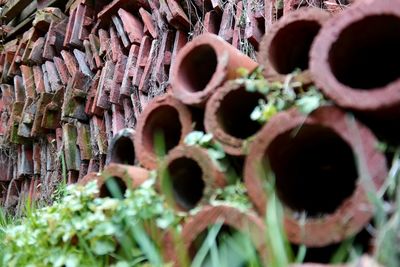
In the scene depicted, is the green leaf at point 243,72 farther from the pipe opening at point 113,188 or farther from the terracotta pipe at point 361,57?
the pipe opening at point 113,188

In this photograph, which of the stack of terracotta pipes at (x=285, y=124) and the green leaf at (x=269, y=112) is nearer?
the stack of terracotta pipes at (x=285, y=124)

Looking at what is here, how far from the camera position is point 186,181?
144cm

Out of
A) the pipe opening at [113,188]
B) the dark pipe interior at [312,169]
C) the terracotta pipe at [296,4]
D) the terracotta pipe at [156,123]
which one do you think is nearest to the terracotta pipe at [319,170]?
the dark pipe interior at [312,169]

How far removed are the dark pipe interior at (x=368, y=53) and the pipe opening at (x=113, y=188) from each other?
2.23 feet

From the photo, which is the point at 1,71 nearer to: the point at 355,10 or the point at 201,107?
the point at 201,107

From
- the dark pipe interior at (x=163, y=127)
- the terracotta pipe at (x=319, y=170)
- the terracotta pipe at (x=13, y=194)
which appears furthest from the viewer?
Answer: the terracotta pipe at (x=13, y=194)

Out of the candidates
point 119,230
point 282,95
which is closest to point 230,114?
point 282,95

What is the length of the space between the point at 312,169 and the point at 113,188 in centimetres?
55

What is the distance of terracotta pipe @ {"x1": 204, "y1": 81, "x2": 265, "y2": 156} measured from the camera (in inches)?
51.3

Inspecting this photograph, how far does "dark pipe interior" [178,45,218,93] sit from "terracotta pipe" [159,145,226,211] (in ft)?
0.79

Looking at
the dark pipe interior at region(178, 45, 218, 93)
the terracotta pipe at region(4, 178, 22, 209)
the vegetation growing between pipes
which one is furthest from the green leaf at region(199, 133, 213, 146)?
the terracotta pipe at region(4, 178, 22, 209)

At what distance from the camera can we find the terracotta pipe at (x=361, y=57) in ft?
3.45

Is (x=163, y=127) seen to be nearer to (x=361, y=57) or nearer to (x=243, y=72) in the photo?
(x=243, y=72)

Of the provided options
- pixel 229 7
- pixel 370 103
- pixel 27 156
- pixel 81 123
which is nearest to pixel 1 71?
pixel 27 156
